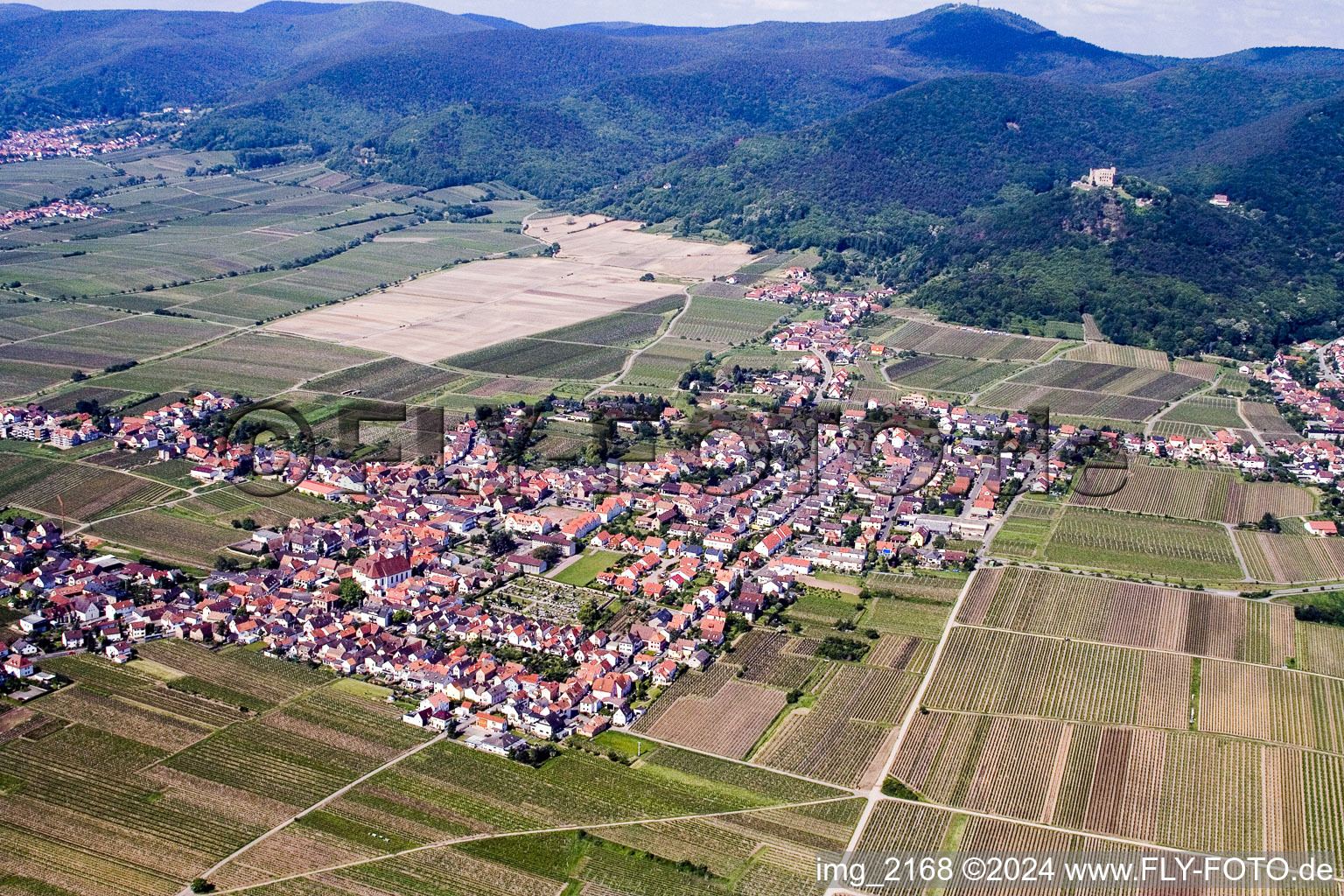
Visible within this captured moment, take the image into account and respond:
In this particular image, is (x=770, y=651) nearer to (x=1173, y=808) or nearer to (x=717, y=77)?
(x=1173, y=808)

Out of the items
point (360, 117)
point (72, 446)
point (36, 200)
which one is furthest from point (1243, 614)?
point (360, 117)

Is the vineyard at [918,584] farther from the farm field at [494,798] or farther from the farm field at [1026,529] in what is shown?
the farm field at [494,798]

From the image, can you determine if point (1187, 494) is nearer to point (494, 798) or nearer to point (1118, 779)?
point (1118, 779)

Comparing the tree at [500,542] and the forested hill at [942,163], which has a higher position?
the forested hill at [942,163]

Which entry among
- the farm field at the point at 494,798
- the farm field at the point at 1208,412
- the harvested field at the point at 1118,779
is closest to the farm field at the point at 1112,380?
the farm field at the point at 1208,412

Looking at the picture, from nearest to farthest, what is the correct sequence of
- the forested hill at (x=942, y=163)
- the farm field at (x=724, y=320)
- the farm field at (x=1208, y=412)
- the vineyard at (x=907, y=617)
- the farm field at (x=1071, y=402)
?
the vineyard at (x=907, y=617), the farm field at (x=1208, y=412), the farm field at (x=1071, y=402), the farm field at (x=724, y=320), the forested hill at (x=942, y=163)
